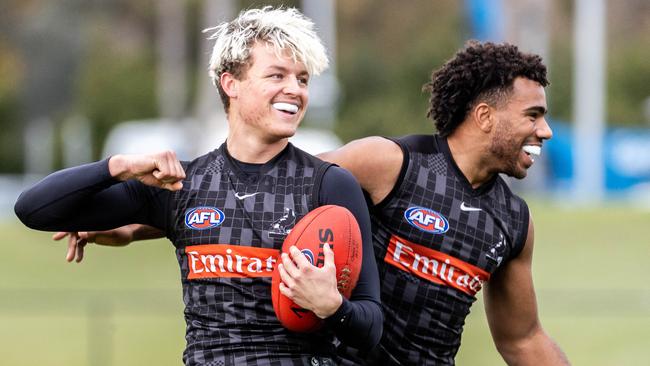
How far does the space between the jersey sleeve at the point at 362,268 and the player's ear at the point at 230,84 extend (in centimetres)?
50

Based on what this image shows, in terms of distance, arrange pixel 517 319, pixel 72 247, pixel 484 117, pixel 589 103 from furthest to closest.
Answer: pixel 589 103, pixel 517 319, pixel 484 117, pixel 72 247

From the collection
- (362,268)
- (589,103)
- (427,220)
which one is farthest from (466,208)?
(589,103)

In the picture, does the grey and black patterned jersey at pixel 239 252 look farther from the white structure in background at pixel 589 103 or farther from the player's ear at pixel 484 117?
the white structure in background at pixel 589 103

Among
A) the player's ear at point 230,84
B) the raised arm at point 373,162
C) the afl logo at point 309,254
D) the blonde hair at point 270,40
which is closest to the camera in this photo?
the afl logo at point 309,254

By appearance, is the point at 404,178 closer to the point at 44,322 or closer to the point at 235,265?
the point at 235,265

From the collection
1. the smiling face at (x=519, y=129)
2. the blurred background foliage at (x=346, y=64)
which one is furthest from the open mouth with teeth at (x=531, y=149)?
the blurred background foliage at (x=346, y=64)

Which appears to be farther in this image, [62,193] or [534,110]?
[534,110]

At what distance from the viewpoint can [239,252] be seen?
15.2 feet

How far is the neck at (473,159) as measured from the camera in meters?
5.60

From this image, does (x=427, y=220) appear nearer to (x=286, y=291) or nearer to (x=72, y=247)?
(x=286, y=291)

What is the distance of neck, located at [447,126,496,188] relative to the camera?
5.60 meters

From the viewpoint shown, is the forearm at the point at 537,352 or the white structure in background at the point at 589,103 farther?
the white structure in background at the point at 589,103

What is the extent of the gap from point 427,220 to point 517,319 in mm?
731

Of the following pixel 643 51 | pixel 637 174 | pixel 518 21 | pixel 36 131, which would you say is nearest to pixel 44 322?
pixel 518 21
